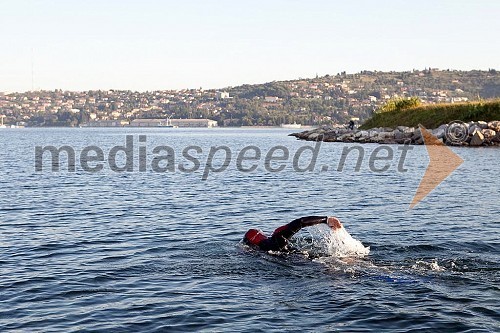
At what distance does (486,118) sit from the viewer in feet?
220

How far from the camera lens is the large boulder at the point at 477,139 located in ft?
192

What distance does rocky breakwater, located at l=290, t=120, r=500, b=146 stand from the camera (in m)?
59.2

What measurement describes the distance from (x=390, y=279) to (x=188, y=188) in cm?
2015

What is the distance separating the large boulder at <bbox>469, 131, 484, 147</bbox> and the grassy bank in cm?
840

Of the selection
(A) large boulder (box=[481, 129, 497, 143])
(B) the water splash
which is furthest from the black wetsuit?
(A) large boulder (box=[481, 129, 497, 143])

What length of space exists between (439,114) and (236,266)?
2510 inches

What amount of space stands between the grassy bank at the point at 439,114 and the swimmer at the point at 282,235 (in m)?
56.4

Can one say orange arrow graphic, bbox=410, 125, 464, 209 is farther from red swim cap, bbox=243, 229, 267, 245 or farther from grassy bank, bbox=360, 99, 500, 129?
red swim cap, bbox=243, 229, 267, 245

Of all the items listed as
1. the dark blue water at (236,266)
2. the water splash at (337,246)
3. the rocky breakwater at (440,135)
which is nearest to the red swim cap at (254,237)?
the dark blue water at (236,266)

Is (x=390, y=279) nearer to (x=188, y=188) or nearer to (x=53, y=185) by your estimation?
(x=188, y=188)

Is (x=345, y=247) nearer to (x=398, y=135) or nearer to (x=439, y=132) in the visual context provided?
(x=439, y=132)

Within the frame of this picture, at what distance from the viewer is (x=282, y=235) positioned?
1508 centimetres

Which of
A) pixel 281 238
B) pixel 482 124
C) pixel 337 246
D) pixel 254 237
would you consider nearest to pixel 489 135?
pixel 482 124

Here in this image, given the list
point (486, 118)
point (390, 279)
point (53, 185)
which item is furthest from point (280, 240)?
point (486, 118)
